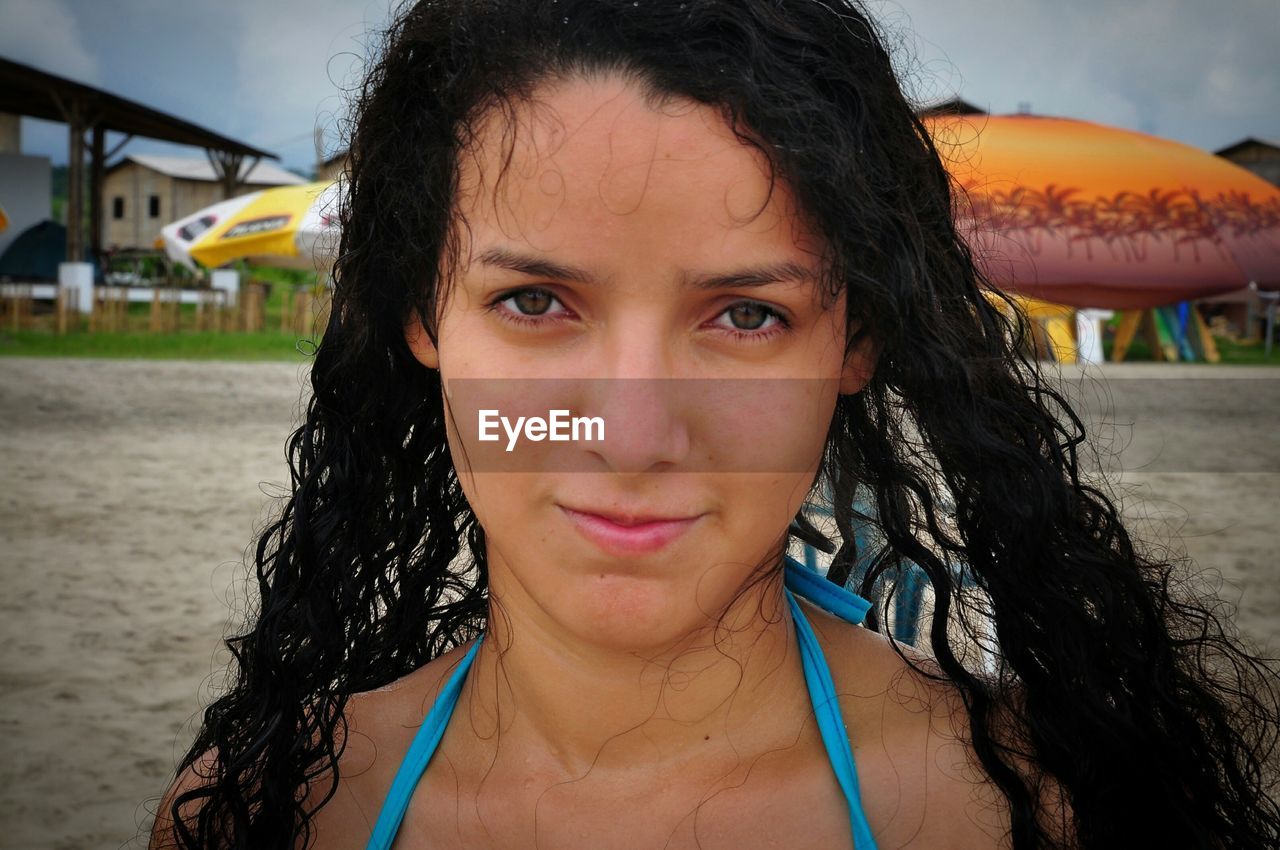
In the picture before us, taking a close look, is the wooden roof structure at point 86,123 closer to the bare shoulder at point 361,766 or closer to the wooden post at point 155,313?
the wooden post at point 155,313

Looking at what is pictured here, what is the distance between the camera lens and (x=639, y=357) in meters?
1.26

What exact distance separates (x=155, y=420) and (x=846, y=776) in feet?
33.3

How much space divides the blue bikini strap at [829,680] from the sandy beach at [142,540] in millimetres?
667

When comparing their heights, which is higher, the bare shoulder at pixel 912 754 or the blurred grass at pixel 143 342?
the bare shoulder at pixel 912 754

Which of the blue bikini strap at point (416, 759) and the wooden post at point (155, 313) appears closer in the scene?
the blue bikini strap at point (416, 759)

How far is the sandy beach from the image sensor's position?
3660mm

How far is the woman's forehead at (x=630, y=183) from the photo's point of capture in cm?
127

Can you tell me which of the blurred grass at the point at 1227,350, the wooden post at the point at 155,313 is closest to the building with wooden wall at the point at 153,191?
the wooden post at the point at 155,313

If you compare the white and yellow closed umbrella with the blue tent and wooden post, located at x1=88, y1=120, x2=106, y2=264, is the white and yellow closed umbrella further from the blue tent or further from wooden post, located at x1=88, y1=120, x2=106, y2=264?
the blue tent

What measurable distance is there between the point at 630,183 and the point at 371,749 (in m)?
0.82

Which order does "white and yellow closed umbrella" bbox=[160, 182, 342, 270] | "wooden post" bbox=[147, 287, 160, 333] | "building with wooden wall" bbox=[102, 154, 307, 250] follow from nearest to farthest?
1. "white and yellow closed umbrella" bbox=[160, 182, 342, 270]
2. "wooden post" bbox=[147, 287, 160, 333]
3. "building with wooden wall" bbox=[102, 154, 307, 250]

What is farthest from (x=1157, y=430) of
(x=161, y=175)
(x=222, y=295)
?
(x=161, y=175)

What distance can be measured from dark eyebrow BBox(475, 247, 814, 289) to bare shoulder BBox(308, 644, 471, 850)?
1.94 ft

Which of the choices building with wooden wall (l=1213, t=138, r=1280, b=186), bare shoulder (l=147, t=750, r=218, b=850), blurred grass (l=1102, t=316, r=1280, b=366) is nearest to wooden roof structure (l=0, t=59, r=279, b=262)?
blurred grass (l=1102, t=316, r=1280, b=366)
